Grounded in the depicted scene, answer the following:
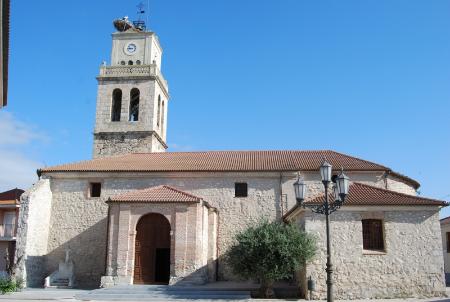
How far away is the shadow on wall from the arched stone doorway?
3537mm

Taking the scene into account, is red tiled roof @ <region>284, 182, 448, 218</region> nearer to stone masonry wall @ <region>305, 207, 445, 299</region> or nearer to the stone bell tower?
stone masonry wall @ <region>305, 207, 445, 299</region>

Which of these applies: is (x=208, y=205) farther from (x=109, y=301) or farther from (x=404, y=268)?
(x=404, y=268)

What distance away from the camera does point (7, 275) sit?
979 inches

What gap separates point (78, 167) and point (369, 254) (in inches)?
639

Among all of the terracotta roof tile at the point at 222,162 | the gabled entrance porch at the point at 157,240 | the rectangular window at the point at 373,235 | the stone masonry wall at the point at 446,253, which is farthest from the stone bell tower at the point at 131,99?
the stone masonry wall at the point at 446,253

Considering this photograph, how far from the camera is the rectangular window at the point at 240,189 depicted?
988 inches

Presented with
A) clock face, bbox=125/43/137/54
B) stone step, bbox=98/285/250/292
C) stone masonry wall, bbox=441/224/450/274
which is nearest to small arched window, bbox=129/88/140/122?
clock face, bbox=125/43/137/54

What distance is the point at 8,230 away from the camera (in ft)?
96.6

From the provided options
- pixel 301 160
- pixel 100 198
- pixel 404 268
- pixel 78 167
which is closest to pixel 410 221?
pixel 404 268

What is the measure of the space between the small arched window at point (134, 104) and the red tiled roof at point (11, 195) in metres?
8.98

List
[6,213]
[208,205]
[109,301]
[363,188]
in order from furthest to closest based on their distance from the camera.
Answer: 1. [6,213]
2. [208,205]
3. [363,188]
4. [109,301]

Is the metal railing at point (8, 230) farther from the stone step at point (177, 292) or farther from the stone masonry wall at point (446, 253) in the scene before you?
the stone masonry wall at point (446, 253)

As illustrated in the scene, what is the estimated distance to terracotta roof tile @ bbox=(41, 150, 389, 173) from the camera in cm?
2511

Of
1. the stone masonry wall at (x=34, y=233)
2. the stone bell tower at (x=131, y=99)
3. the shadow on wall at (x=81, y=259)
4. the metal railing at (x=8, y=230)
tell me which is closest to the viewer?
the stone masonry wall at (x=34, y=233)
